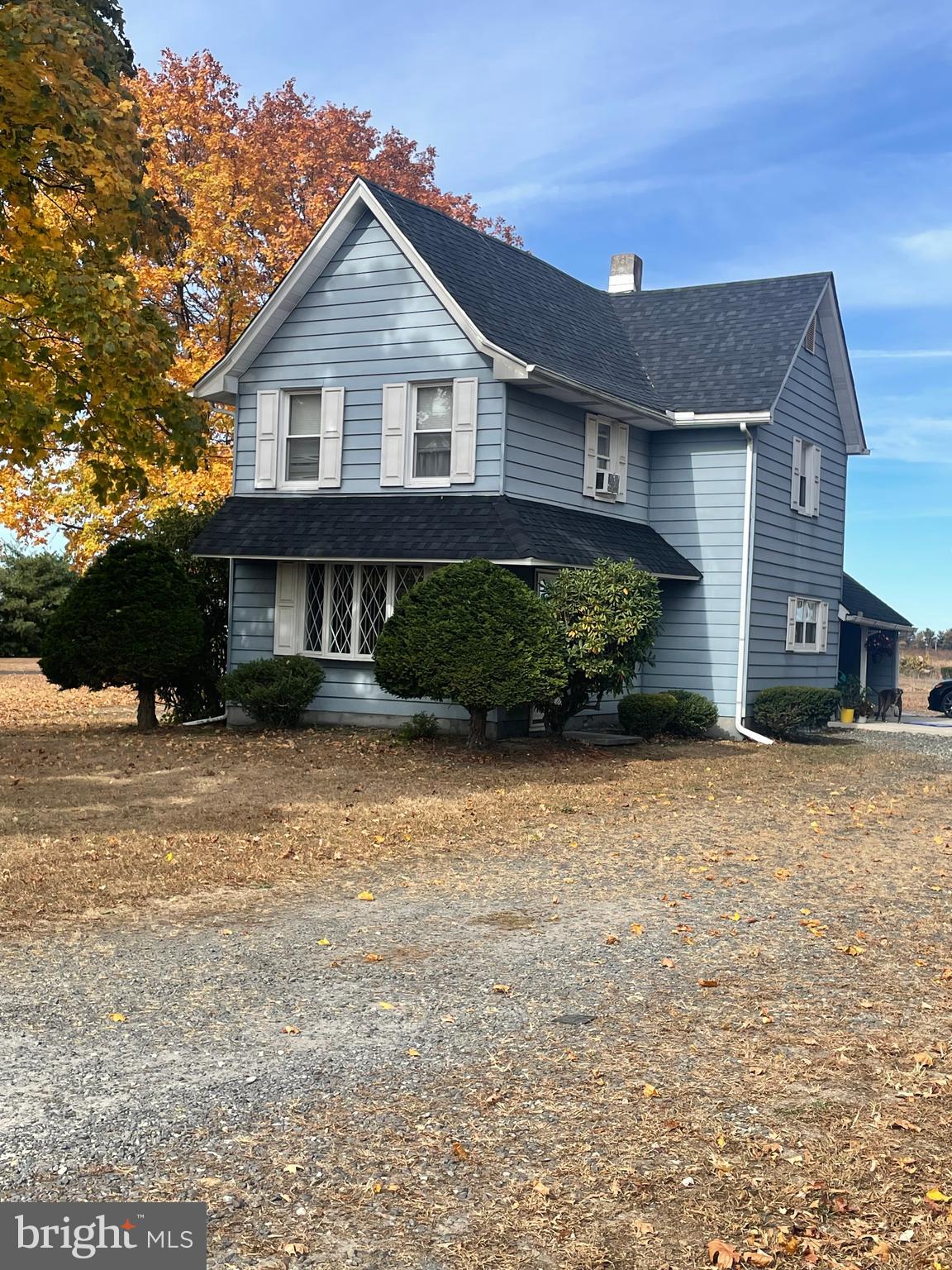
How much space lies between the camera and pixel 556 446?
2078 cm

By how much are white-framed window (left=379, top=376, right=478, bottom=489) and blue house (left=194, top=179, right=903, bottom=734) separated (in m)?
0.04

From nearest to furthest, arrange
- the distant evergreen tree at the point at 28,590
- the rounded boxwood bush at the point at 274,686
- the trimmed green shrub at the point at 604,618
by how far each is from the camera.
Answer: the trimmed green shrub at the point at 604,618 < the rounded boxwood bush at the point at 274,686 < the distant evergreen tree at the point at 28,590

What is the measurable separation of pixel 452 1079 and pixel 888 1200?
1.93 meters

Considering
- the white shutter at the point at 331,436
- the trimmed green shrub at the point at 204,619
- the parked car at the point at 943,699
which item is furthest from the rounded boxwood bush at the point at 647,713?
the parked car at the point at 943,699

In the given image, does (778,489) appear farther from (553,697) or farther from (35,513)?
(35,513)

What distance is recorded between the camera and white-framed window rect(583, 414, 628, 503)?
71.5ft

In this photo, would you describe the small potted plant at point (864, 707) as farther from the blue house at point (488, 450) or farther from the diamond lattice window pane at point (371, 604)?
the diamond lattice window pane at point (371, 604)

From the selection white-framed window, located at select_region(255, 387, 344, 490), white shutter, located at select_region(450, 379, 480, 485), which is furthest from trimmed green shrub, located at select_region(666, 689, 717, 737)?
white-framed window, located at select_region(255, 387, 344, 490)

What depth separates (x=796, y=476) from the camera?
2545cm

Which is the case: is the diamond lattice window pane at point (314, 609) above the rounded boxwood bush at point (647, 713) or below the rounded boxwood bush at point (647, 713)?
above

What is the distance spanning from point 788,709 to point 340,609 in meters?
8.37

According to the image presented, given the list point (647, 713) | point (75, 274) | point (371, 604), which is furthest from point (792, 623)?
point (75, 274)

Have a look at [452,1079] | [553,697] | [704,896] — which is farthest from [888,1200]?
[553,697]

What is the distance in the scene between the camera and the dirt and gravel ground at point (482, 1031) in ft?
14.6
